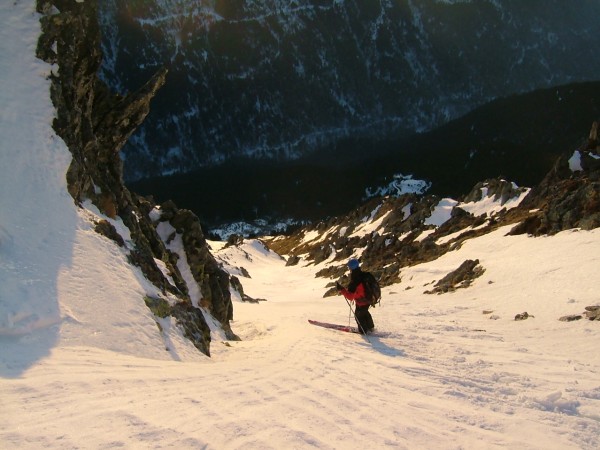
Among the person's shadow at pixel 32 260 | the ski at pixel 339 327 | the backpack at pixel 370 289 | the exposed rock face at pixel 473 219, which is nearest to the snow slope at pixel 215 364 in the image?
the person's shadow at pixel 32 260

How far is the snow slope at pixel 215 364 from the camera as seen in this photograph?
576 centimetres

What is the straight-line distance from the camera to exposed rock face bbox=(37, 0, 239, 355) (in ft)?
45.6

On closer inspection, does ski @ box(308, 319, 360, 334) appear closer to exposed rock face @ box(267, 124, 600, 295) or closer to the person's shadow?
the person's shadow

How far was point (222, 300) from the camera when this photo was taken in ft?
69.8

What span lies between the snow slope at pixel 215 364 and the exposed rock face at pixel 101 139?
22.6 inches

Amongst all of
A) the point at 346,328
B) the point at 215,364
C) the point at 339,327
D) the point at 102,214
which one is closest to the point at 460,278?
the point at 339,327

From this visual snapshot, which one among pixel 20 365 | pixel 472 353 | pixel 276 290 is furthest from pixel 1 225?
pixel 276 290

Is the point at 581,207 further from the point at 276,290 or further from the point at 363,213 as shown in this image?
the point at 363,213

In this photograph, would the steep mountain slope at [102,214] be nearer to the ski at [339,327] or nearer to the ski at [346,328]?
the ski at [339,327]

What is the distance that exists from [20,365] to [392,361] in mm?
6557

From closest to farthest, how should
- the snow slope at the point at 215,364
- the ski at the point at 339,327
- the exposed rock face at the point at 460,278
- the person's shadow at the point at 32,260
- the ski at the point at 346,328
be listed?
the snow slope at the point at 215,364, the person's shadow at the point at 32,260, the ski at the point at 346,328, the ski at the point at 339,327, the exposed rock face at the point at 460,278

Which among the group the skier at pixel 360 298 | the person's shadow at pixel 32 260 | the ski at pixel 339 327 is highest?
the person's shadow at pixel 32 260

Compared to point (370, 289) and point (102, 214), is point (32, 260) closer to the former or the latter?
point (102, 214)

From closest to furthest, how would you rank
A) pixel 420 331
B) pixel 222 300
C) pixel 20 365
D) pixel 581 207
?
1. pixel 20 365
2. pixel 420 331
3. pixel 222 300
4. pixel 581 207
